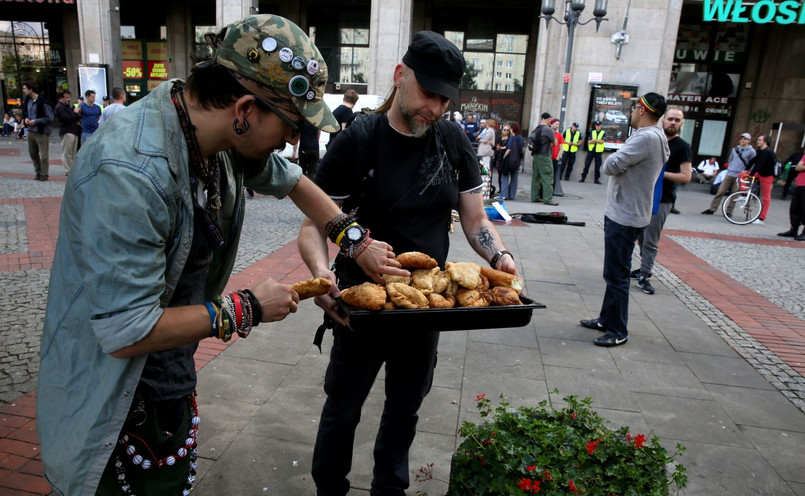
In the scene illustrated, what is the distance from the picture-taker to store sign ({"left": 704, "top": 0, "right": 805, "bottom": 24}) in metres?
16.9

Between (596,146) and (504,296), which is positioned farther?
(596,146)

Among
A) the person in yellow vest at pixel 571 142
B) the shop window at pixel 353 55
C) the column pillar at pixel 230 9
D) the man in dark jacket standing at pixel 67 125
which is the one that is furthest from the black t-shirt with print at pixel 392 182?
the shop window at pixel 353 55

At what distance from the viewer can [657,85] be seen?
17.7 m

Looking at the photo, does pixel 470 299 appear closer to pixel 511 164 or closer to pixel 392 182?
pixel 392 182

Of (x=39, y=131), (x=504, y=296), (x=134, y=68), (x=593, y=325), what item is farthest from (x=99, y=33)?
(x=504, y=296)

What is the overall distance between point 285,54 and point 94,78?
22597mm

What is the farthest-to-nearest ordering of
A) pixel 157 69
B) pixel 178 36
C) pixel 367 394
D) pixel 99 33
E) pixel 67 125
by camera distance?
pixel 157 69 < pixel 178 36 < pixel 99 33 < pixel 67 125 < pixel 367 394

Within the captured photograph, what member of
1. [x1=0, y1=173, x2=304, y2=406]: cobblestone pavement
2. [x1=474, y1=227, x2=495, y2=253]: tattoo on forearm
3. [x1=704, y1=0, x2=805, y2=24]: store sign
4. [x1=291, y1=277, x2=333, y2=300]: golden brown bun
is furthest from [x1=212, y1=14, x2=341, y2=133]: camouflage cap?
[x1=704, y1=0, x2=805, y2=24]: store sign

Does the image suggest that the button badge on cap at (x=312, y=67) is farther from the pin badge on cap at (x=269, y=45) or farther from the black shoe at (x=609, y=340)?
the black shoe at (x=609, y=340)

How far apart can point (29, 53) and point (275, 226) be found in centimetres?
2669

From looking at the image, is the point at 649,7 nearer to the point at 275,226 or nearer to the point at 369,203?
the point at 275,226

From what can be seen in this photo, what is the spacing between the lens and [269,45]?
1.41 meters

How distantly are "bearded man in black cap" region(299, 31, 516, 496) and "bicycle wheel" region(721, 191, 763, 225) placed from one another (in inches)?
464

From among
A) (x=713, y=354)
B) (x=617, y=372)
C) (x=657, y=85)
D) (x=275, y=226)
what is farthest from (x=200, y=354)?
(x=657, y=85)
